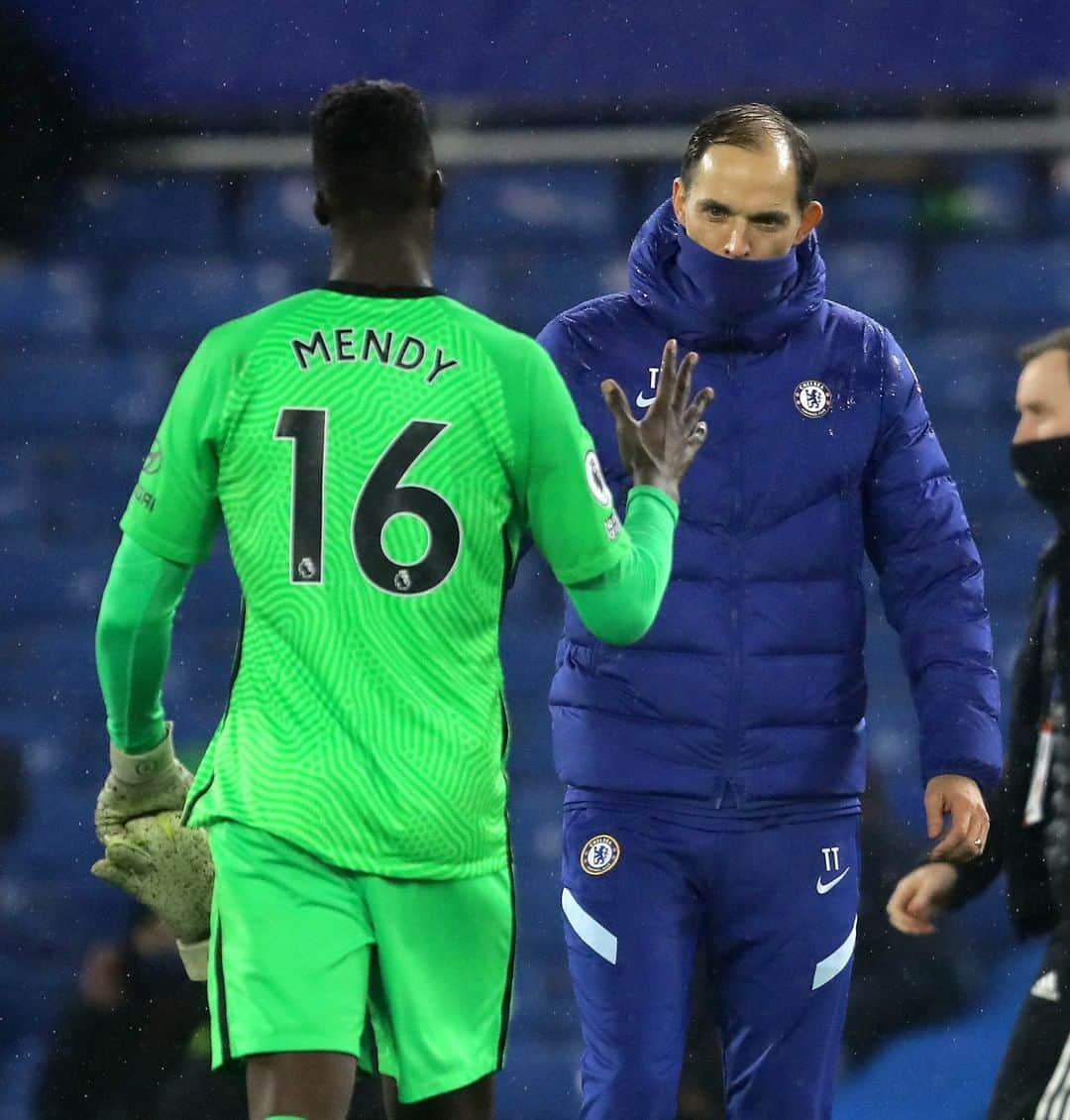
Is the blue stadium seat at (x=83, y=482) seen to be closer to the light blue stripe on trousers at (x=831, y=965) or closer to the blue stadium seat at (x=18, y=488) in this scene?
the blue stadium seat at (x=18, y=488)

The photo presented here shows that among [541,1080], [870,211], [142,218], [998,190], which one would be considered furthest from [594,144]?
[541,1080]

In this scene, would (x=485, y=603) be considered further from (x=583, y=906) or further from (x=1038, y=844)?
(x=1038, y=844)

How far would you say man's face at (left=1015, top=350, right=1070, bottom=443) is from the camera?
397cm

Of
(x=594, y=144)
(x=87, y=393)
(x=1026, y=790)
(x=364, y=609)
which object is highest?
(x=594, y=144)

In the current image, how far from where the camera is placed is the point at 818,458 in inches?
110

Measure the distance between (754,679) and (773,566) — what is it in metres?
0.15

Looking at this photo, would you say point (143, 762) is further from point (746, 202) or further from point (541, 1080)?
point (541, 1080)

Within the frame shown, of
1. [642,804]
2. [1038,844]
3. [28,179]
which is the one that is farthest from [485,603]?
[28,179]

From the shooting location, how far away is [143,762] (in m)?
2.31

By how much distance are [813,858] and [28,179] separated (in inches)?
86.7

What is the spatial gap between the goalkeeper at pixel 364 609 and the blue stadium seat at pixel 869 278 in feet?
6.95

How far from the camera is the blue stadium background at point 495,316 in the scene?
13.3 feet

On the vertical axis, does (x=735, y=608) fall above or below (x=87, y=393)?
below

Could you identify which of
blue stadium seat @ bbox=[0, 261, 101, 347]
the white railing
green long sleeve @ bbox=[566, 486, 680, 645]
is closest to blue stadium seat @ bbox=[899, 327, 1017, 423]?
the white railing
